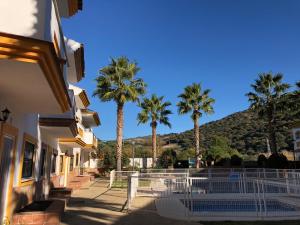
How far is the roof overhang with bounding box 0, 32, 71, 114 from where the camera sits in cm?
489

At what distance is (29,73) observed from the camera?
17.7 ft

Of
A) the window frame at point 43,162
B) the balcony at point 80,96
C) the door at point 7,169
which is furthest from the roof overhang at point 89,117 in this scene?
the door at point 7,169

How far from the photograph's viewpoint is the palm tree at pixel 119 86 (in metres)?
30.8

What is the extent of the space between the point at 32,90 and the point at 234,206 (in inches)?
389

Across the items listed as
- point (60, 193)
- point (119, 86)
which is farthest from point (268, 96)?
point (60, 193)

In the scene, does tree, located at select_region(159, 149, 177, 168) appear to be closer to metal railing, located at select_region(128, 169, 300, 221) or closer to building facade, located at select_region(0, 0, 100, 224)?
metal railing, located at select_region(128, 169, 300, 221)

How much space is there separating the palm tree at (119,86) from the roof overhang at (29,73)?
75.6ft

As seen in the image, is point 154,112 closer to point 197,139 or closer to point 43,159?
point 197,139

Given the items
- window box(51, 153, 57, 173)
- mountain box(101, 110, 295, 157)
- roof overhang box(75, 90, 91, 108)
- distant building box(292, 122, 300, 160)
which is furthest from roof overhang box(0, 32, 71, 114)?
mountain box(101, 110, 295, 157)

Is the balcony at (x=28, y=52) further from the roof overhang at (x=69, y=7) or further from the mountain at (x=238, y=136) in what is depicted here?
the mountain at (x=238, y=136)

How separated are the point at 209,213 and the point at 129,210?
308 centimetres

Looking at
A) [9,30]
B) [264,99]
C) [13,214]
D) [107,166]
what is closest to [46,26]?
[9,30]

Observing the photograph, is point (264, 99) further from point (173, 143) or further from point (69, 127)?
point (173, 143)

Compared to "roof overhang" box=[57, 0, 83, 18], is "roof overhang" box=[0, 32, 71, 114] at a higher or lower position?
lower
